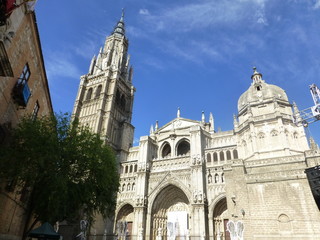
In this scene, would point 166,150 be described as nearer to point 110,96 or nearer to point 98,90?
point 110,96

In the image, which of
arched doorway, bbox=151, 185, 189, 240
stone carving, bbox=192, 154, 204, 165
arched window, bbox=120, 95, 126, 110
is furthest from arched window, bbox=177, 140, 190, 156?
arched window, bbox=120, 95, 126, 110

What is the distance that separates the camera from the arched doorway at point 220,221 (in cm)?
2639

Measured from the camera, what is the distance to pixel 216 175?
95.9 feet

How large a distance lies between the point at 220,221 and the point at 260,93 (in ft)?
60.5

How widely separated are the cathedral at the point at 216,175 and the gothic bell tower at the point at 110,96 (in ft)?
0.79

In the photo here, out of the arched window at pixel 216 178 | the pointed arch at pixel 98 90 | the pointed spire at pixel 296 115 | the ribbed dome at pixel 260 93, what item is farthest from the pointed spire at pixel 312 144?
the pointed arch at pixel 98 90

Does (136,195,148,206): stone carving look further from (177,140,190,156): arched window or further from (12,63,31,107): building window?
(12,63,31,107): building window

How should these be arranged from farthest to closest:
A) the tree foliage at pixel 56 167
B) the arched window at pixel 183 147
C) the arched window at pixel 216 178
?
the arched window at pixel 183 147 < the arched window at pixel 216 178 < the tree foliage at pixel 56 167

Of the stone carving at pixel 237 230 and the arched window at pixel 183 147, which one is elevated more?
the arched window at pixel 183 147

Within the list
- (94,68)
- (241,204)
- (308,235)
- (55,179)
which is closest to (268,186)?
(241,204)

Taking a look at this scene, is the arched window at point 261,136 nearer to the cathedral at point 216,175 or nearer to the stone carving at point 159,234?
the cathedral at point 216,175

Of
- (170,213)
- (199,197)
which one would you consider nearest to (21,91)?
(199,197)

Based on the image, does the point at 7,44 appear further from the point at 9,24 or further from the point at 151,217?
the point at 151,217

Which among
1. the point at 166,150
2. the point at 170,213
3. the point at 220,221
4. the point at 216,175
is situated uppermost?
the point at 166,150
